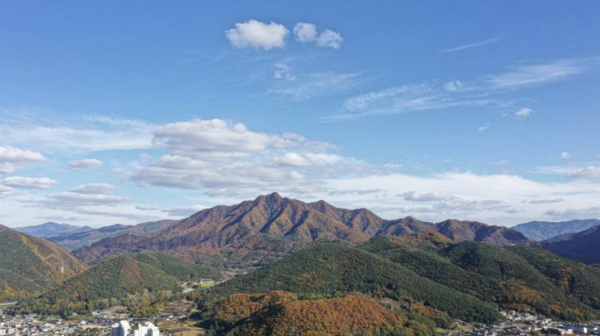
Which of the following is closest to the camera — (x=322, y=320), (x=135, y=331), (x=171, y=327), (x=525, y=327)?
(x=322, y=320)

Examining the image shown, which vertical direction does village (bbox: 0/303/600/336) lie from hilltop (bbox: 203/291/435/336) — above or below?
below

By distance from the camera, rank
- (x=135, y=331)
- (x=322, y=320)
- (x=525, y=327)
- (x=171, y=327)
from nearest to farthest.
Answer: (x=322, y=320)
(x=135, y=331)
(x=525, y=327)
(x=171, y=327)

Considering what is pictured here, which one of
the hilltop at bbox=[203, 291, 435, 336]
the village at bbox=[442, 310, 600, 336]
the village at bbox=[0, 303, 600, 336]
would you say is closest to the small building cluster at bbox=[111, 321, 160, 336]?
the village at bbox=[0, 303, 600, 336]

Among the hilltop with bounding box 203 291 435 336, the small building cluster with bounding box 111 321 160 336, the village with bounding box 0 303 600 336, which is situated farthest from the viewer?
the village with bounding box 0 303 600 336

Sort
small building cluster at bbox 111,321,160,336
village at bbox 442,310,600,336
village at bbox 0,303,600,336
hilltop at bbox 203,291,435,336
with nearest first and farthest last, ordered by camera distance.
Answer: hilltop at bbox 203,291,435,336 → small building cluster at bbox 111,321,160,336 → village at bbox 442,310,600,336 → village at bbox 0,303,600,336

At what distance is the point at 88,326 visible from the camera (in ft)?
604

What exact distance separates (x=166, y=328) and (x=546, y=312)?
147 metres

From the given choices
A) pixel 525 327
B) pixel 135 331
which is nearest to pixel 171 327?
pixel 135 331

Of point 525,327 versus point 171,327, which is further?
point 171,327

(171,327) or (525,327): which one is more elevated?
(171,327)

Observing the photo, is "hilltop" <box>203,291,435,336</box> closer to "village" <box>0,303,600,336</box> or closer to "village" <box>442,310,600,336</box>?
"village" <box>0,303,600,336</box>

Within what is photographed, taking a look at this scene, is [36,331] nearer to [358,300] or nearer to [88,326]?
[88,326]

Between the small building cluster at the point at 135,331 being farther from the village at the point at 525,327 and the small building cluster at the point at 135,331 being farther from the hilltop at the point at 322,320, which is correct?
the village at the point at 525,327

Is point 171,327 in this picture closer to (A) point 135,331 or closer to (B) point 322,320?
(A) point 135,331
